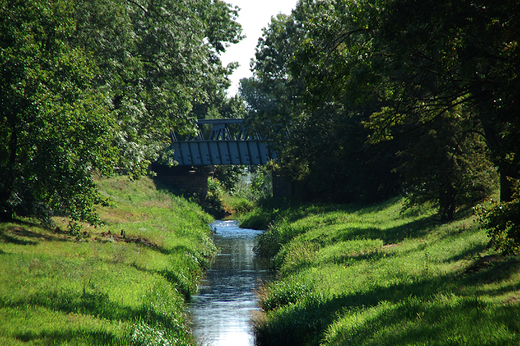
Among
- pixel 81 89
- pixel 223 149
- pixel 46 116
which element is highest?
pixel 223 149

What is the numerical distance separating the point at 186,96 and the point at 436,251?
13897 mm

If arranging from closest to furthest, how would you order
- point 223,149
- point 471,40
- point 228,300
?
1. point 471,40
2. point 228,300
3. point 223,149

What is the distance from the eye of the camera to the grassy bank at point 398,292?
725 cm

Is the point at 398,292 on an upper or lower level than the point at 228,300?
Result: upper

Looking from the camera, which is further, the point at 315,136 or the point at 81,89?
the point at 315,136

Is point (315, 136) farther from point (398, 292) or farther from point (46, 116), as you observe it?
point (398, 292)

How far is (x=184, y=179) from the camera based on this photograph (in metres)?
55.4

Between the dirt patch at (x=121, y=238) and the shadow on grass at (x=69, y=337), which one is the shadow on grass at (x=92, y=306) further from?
the dirt patch at (x=121, y=238)

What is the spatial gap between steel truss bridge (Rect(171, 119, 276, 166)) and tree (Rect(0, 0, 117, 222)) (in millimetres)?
32874

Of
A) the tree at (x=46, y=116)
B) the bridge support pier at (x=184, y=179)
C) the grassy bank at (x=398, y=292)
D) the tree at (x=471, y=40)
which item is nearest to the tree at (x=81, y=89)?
the tree at (x=46, y=116)

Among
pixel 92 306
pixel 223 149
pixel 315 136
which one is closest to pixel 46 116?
pixel 92 306

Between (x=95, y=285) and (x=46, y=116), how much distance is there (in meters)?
5.53

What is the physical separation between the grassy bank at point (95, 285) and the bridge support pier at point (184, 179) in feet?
102

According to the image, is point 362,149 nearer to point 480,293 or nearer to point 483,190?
→ point 483,190
